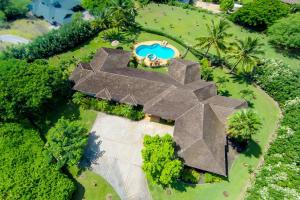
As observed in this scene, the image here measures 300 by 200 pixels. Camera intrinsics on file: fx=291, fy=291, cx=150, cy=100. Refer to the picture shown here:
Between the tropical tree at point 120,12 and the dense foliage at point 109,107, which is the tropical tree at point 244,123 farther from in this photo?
the tropical tree at point 120,12

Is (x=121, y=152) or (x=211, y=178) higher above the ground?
(x=211, y=178)

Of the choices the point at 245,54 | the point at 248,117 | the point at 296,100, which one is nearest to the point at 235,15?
the point at 245,54

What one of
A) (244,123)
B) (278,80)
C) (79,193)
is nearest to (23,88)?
(79,193)

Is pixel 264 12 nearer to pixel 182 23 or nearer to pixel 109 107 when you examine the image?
pixel 182 23

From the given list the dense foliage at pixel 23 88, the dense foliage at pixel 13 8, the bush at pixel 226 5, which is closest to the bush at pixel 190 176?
the dense foliage at pixel 23 88

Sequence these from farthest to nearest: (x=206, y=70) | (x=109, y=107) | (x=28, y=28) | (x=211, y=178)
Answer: (x=28, y=28) < (x=206, y=70) < (x=109, y=107) < (x=211, y=178)

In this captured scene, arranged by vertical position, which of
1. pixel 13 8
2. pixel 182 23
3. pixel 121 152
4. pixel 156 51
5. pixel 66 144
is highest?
pixel 182 23
